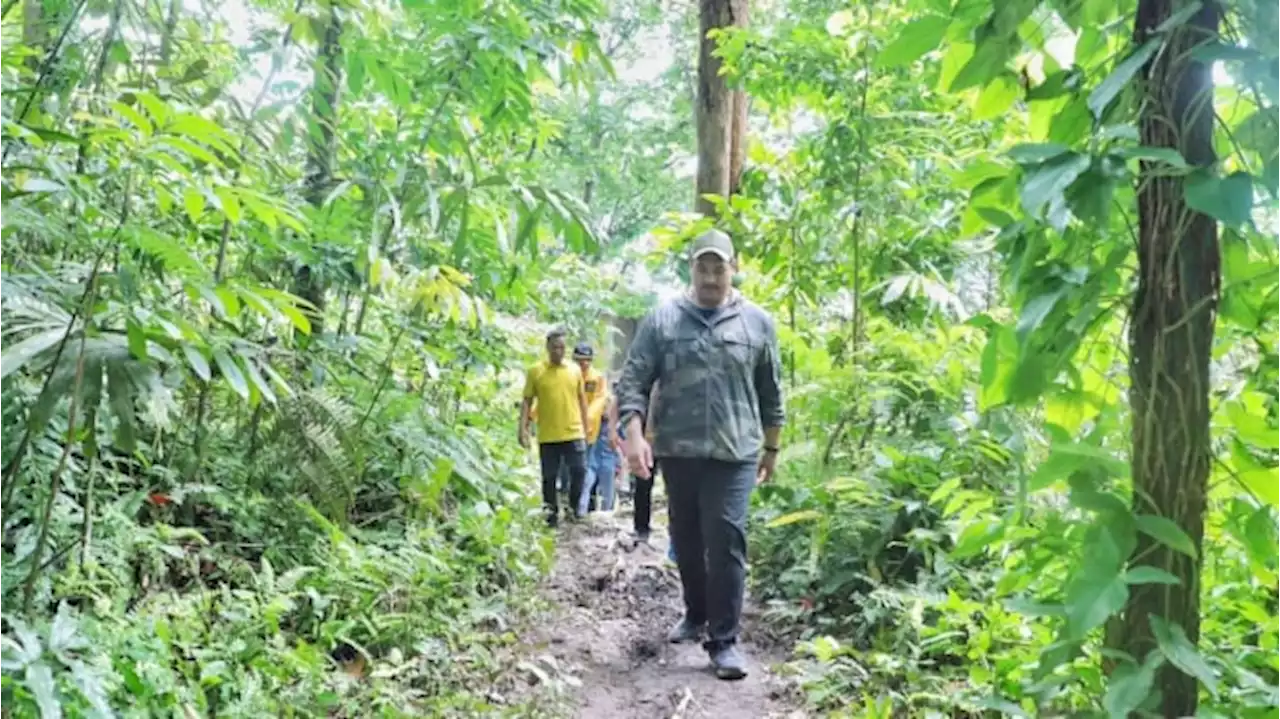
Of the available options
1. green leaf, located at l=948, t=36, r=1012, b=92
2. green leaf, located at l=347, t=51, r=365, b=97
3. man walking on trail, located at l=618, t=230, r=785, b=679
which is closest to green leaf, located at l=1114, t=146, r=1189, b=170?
green leaf, located at l=948, t=36, r=1012, b=92

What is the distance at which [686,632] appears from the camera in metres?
4.57

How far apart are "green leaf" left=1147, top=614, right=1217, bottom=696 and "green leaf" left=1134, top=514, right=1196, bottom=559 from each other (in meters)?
0.12

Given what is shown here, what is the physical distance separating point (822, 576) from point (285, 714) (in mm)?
2733

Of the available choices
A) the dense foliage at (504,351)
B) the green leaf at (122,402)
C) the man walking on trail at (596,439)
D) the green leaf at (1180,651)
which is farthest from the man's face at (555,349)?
the green leaf at (1180,651)

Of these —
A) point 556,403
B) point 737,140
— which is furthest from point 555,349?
point 737,140

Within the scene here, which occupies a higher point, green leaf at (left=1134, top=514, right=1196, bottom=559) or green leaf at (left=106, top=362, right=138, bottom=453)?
green leaf at (left=106, top=362, right=138, bottom=453)

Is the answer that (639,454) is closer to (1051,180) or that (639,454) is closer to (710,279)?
(710,279)

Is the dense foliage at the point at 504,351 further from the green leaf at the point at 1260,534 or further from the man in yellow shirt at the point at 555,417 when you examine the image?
the man in yellow shirt at the point at 555,417

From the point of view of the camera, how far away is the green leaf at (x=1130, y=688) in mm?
1541

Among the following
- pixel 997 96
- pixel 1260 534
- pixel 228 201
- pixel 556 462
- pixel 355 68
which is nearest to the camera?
pixel 1260 534

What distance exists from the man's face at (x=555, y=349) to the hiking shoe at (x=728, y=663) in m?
4.15

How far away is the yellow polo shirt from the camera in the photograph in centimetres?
787

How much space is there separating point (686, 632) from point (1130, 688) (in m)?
3.15

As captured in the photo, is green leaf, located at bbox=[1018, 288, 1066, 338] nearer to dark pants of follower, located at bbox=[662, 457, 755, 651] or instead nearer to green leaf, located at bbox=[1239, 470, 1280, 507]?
green leaf, located at bbox=[1239, 470, 1280, 507]
